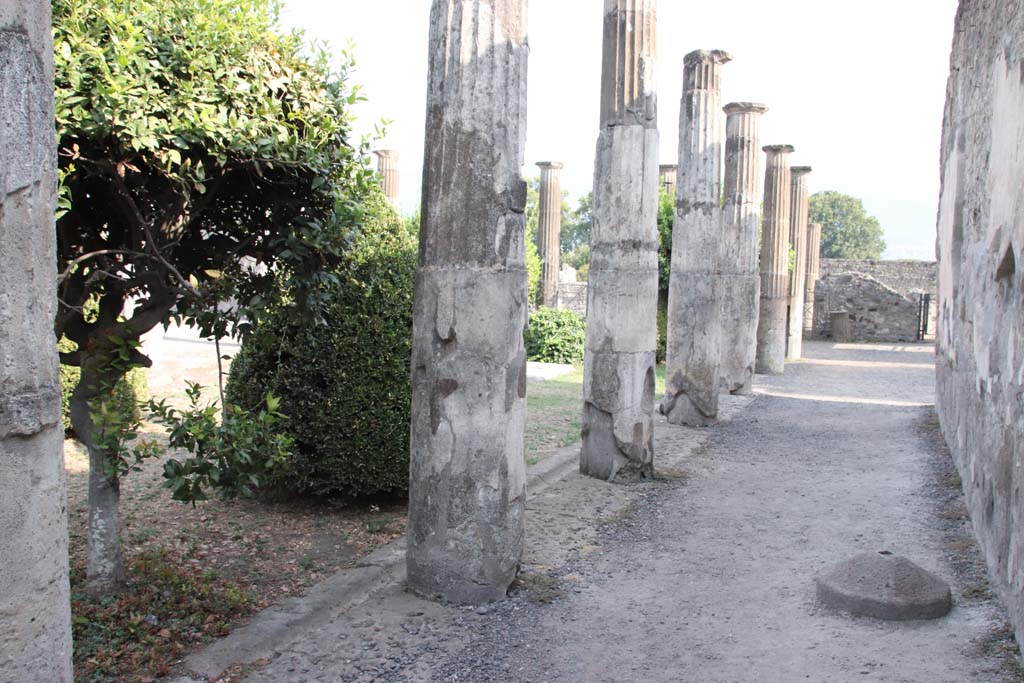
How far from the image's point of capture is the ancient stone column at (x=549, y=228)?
24.0 m

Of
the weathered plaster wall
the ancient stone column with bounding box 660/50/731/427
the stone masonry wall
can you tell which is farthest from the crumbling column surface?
the stone masonry wall

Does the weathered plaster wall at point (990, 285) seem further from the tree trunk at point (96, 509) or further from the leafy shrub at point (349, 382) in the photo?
the tree trunk at point (96, 509)

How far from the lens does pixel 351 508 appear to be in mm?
6164

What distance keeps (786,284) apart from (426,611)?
14.5m

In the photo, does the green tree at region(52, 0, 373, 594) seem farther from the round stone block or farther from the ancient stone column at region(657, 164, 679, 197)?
the ancient stone column at region(657, 164, 679, 197)

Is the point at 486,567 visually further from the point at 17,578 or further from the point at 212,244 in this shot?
the point at 17,578

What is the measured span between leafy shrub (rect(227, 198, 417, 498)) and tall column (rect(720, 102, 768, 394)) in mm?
8595

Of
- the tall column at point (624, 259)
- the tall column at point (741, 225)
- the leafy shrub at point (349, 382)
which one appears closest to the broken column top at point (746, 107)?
the tall column at point (741, 225)

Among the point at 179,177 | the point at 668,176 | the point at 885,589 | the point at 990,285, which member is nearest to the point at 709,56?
the point at 990,285

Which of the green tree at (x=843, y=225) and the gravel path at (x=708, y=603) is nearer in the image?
the gravel path at (x=708, y=603)

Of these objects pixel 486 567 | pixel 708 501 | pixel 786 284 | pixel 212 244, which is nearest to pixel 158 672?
pixel 486 567

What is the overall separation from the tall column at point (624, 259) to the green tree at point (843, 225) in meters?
67.7

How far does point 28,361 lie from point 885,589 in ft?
13.3

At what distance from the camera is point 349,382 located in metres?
5.73
